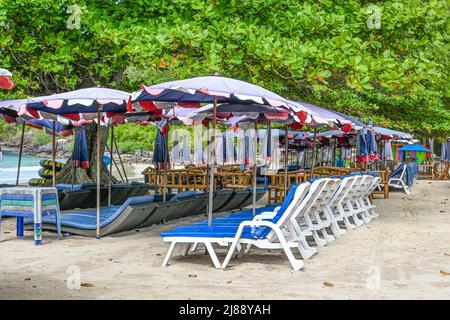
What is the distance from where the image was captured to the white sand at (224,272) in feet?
20.3

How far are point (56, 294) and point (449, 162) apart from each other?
31.3 metres

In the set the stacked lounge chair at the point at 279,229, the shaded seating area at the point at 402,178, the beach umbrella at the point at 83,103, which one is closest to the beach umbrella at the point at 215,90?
the stacked lounge chair at the point at 279,229

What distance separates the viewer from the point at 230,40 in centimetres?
1296

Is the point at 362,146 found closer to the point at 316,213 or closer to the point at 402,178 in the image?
the point at 402,178

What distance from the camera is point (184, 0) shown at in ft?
45.9

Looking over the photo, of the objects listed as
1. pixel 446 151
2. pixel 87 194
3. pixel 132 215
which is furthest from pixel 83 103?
pixel 446 151

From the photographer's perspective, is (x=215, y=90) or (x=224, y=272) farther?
(x=215, y=90)

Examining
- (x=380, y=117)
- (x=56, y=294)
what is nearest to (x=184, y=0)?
(x=56, y=294)

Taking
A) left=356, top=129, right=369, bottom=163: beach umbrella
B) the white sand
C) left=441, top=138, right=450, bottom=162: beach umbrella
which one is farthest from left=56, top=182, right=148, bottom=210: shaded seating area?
left=441, top=138, right=450, bottom=162: beach umbrella

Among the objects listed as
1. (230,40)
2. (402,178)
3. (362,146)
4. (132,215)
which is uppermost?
(230,40)

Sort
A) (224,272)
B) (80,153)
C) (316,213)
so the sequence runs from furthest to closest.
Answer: (80,153) < (316,213) < (224,272)

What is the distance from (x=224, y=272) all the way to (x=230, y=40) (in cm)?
666

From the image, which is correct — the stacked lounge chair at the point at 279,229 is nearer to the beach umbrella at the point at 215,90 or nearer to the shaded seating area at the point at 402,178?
the beach umbrella at the point at 215,90

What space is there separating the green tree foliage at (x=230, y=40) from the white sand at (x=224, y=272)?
3.53 m
